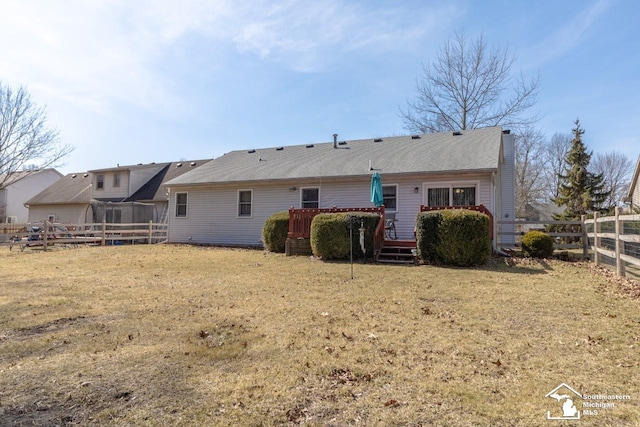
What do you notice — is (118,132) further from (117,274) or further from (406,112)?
(406,112)

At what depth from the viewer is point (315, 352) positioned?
11.9 feet

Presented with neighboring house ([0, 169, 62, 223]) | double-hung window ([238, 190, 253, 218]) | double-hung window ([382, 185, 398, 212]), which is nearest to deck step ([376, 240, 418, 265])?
double-hung window ([382, 185, 398, 212])

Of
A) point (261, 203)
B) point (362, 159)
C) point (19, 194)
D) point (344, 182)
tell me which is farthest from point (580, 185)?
point (19, 194)

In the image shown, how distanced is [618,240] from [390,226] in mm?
6405

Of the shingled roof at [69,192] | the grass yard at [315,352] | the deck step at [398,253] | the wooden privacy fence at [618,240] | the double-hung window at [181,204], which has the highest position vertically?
the shingled roof at [69,192]

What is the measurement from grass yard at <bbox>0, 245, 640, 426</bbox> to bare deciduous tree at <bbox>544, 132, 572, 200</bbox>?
3467 centimetres

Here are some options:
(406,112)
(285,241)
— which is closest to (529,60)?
(406,112)

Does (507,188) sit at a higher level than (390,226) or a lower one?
higher

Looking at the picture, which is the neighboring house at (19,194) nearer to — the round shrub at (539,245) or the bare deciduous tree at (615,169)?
the round shrub at (539,245)

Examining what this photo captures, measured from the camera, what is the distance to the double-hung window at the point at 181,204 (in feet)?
57.3

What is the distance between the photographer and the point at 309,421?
7.89 feet

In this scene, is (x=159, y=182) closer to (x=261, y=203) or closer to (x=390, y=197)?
(x=261, y=203)

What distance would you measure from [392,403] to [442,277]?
564cm

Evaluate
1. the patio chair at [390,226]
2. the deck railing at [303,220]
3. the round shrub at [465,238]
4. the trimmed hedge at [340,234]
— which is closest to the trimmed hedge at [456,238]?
the round shrub at [465,238]
